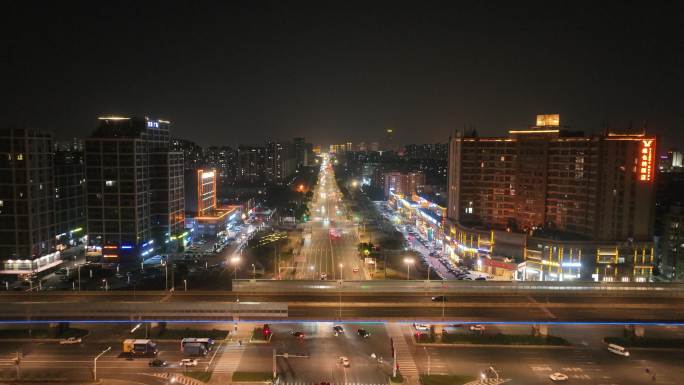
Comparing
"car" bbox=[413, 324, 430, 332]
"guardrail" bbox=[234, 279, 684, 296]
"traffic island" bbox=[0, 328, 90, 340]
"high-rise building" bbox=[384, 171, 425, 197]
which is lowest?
"traffic island" bbox=[0, 328, 90, 340]

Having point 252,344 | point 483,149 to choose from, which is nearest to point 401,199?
point 483,149

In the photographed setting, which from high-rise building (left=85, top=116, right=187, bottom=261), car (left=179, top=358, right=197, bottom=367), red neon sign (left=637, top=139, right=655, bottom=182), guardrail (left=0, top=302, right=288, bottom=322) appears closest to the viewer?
car (left=179, top=358, right=197, bottom=367)

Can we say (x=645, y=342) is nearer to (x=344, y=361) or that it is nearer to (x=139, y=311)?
(x=344, y=361)

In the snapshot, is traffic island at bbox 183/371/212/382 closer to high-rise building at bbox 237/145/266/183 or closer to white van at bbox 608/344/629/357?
white van at bbox 608/344/629/357

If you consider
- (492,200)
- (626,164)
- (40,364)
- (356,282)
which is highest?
(626,164)

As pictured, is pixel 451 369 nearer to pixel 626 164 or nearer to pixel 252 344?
pixel 252 344

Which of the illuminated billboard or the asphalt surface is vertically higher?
the illuminated billboard

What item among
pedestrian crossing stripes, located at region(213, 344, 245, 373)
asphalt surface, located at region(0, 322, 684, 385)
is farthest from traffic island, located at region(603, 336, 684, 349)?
pedestrian crossing stripes, located at region(213, 344, 245, 373)
